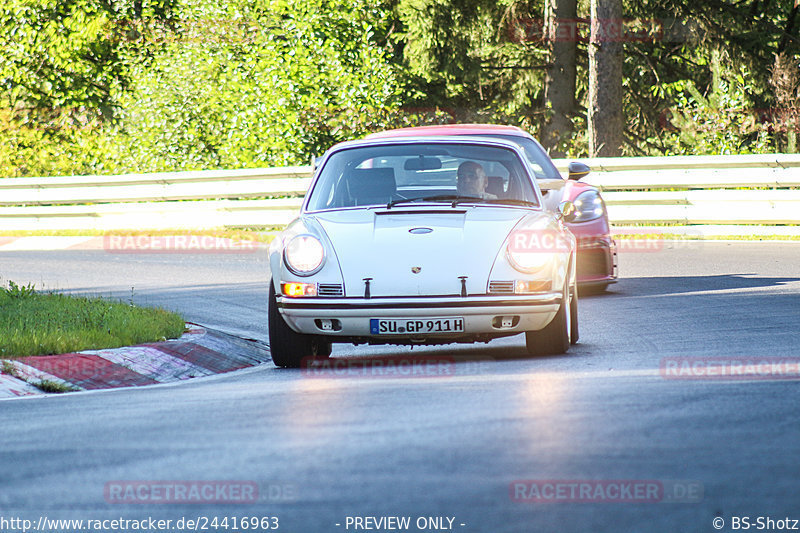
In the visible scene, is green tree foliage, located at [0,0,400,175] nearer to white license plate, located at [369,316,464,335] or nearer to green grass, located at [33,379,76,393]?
green grass, located at [33,379,76,393]

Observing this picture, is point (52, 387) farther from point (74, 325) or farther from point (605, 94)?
point (605, 94)

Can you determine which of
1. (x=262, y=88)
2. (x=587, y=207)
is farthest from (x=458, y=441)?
(x=262, y=88)

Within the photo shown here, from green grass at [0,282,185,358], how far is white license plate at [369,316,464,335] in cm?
200

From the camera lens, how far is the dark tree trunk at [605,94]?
23.4m

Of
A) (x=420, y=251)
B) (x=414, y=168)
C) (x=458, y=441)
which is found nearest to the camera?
(x=458, y=441)

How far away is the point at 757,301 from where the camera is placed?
11.4m

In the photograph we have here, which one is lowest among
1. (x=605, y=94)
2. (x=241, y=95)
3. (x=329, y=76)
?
(x=605, y=94)

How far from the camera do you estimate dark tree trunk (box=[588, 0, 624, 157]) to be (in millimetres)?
23380

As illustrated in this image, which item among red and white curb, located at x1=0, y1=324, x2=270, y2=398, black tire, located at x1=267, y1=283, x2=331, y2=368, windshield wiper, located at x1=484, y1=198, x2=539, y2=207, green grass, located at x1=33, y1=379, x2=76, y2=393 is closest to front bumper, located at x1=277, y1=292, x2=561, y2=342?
black tire, located at x1=267, y1=283, x2=331, y2=368

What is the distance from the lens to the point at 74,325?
958cm

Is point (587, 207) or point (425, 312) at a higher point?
point (587, 207)

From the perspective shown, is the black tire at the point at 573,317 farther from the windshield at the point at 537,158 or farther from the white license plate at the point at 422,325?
the windshield at the point at 537,158

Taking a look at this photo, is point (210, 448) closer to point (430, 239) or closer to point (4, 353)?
point (430, 239)

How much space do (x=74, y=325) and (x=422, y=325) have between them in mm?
2872
